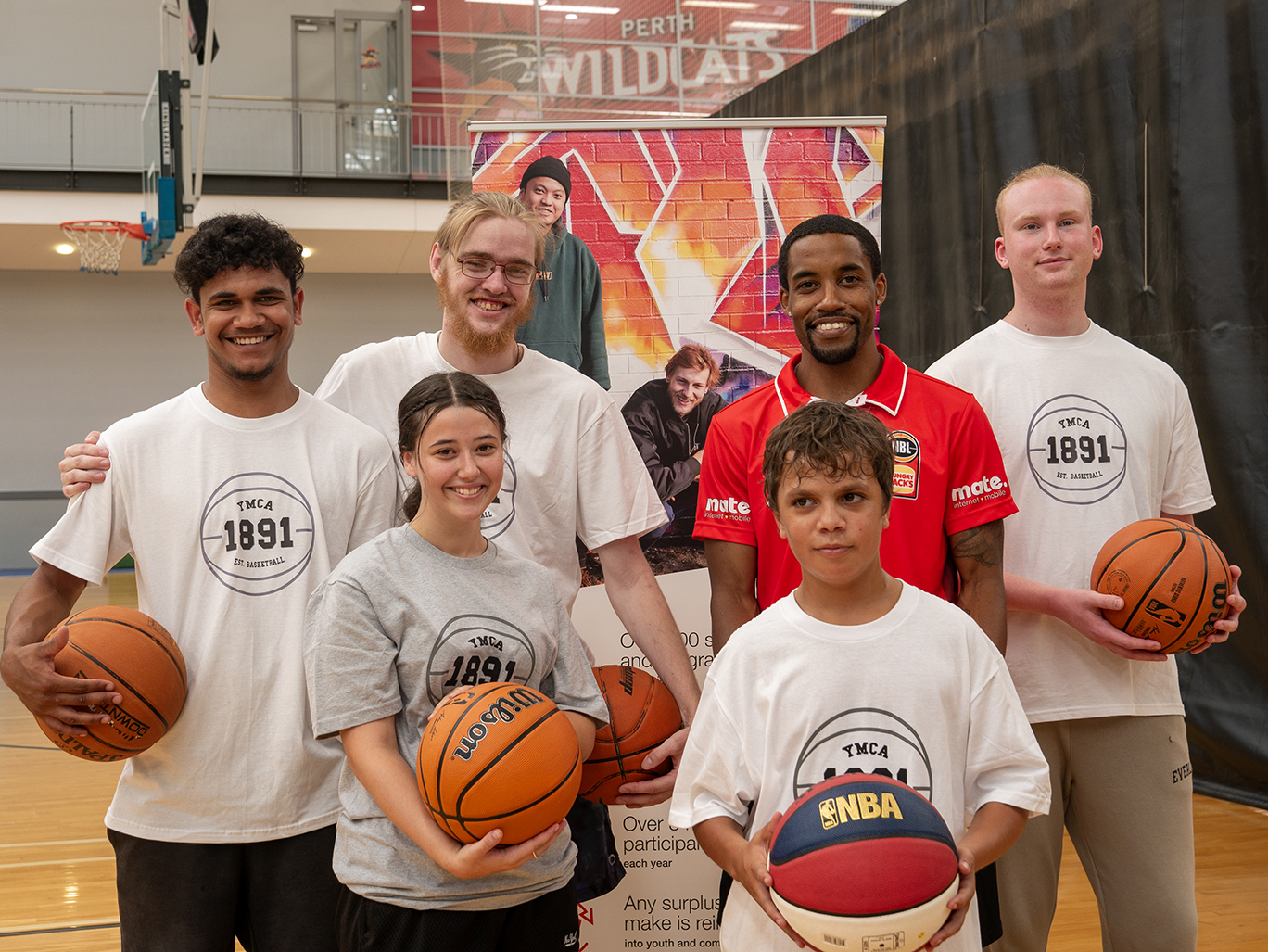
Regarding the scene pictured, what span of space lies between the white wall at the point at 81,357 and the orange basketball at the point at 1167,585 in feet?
40.3

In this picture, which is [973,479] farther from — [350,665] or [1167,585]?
[350,665]

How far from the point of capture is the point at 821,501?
5.41 ft

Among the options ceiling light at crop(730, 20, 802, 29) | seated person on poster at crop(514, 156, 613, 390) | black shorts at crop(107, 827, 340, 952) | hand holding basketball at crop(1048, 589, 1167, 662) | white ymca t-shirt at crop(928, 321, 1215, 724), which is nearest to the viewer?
black shorts at crop(107, 827, 340, 952)

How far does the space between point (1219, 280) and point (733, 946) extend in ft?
12.7

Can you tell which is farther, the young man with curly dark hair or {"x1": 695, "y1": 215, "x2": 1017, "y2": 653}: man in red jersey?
{"x1": 695, "y1": 215, "x2": 1017, "y2": 653}: man in red jersey

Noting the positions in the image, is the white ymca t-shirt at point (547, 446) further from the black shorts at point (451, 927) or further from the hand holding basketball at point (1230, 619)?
the hand holding basketball at point (1230, 619)

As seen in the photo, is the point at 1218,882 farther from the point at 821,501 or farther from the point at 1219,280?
the point at 821,501

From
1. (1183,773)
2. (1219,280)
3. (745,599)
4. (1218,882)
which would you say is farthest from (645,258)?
(1218,882)

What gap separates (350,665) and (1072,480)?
1.54m

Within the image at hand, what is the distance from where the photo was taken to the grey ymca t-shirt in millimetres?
1659

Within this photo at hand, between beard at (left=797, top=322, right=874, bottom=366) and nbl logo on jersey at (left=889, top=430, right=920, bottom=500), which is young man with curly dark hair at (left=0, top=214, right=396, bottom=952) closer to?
beard at (left=797, top=322, right=874, bottom=366)

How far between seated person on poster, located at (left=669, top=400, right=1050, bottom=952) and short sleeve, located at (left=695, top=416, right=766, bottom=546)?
368 mm

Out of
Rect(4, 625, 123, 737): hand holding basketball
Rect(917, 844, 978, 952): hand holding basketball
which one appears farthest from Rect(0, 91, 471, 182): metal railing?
Rect(917, 844, 978, 952): hand holding basketball

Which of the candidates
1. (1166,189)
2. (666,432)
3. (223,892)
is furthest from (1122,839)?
(1166,189)
